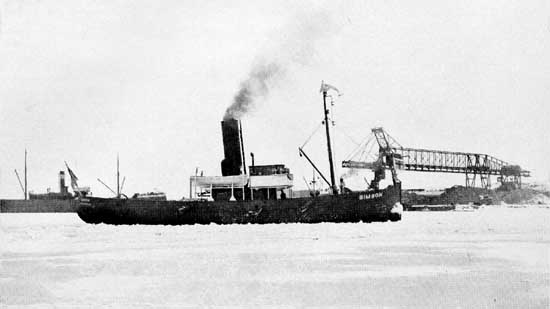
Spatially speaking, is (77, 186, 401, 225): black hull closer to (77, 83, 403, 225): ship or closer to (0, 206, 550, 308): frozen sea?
(77, 83, 403, 225): ship

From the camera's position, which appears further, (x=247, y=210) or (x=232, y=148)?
(x=232, y=148)

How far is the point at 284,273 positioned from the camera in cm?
1229

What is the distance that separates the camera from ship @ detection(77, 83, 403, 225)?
30.2m

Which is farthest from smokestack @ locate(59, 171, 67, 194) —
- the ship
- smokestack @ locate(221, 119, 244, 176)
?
smokestack @ locate(221, 119, 244, 176)

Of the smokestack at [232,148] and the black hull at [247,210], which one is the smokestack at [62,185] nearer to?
the black hull at [247,210]

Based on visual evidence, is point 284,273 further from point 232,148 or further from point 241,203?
point 232,148

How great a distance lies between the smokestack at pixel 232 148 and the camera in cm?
3119

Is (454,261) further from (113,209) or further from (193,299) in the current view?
(113,209)

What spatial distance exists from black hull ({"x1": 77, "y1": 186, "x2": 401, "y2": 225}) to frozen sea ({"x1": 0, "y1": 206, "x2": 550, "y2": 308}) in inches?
406

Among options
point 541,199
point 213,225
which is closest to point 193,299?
point 213,225

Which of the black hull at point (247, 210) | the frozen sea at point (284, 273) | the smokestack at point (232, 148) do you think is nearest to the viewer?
the frozen sea at point (284, 273)

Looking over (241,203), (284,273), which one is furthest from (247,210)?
(284,273)

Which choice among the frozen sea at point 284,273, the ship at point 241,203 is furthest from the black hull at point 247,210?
the frozen sea at point 284,273

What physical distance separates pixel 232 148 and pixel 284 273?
1967cm
